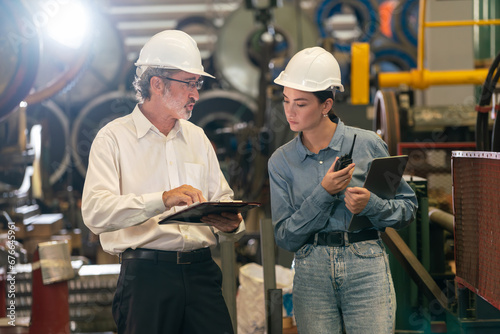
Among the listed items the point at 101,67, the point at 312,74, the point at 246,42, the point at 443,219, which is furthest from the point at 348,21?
the point at 312,74

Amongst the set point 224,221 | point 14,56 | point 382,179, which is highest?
point 14,56

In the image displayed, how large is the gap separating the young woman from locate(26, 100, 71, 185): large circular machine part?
5384 millimetres

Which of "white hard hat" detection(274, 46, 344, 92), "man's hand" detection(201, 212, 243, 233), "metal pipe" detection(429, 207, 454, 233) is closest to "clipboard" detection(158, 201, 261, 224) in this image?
"man's hand" detection(201, 212, 243, 233)

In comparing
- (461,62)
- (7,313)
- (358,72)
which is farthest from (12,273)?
(461,62)

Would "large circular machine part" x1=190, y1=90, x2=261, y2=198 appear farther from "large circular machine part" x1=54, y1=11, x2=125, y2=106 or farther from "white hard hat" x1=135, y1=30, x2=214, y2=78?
"white hard hat" x1=135, y1=30, x2=214, y2=78

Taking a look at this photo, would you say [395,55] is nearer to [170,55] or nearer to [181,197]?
[170,55]

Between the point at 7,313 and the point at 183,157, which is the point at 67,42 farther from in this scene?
the point at 183,157

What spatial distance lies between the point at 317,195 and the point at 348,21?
258 inches

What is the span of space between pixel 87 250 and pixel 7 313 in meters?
2.22

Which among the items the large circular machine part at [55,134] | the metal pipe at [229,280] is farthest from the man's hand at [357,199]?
the large circular machine part at [55,134]

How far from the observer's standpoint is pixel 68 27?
6.08 m

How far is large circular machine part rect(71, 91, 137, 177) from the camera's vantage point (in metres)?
7.02

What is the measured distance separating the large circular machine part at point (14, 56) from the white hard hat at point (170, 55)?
201 cm

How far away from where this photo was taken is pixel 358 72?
467 cm
